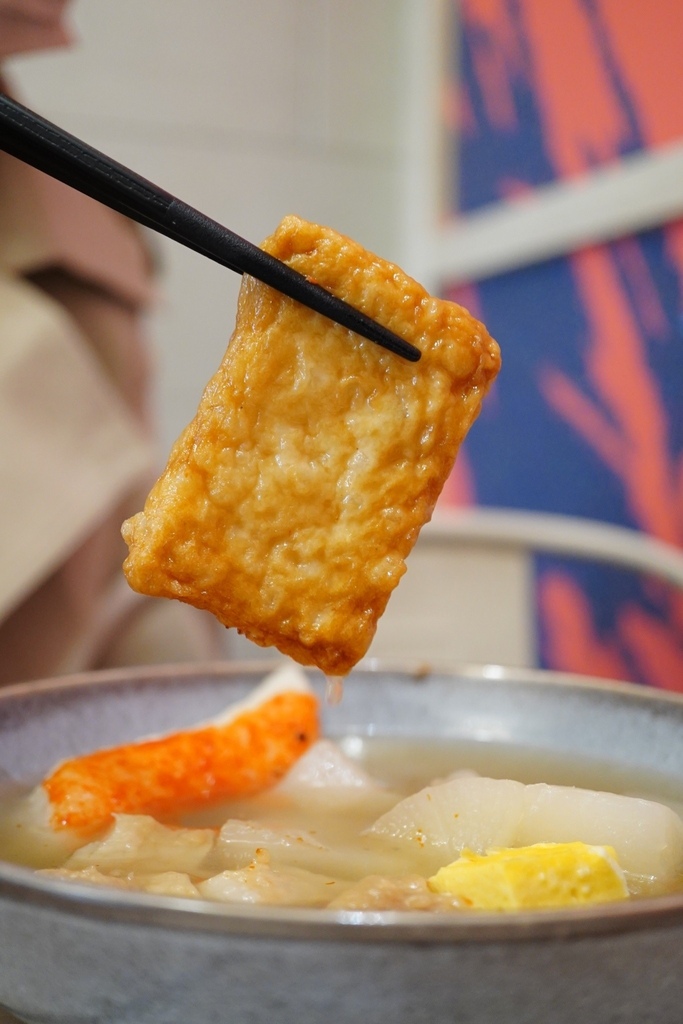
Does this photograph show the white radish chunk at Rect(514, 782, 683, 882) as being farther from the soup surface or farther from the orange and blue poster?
the orange and blue poster

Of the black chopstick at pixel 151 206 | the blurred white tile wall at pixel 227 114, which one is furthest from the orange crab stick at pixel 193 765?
the blurred white tile wall at pixel 227 114

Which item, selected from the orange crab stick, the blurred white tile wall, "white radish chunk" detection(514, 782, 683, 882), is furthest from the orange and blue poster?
"white radish chunk" detection(514, 782, 683, 882)

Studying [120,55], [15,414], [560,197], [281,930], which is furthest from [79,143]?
[120,55]

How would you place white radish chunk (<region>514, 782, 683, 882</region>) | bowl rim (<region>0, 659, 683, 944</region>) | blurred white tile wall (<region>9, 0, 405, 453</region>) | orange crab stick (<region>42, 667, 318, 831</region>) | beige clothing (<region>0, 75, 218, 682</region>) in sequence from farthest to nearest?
1. blurred white tile wall (<region>9, 0, 405, 453</region>)
2. beige clothing (<region>0, 75, 218, 682</region>)
3. orange crab stick (<region>42, 667, 318, 831</region>)
4. white radish chunk (<region>514, 782, 683, 882</region>)
5. bowl rim (<region>0, 659, 683, 944</region>)

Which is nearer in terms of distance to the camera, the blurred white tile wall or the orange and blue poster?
the orange and blue poster

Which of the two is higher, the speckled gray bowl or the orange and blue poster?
the orange and blue poster

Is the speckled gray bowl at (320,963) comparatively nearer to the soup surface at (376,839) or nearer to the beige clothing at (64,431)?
the soup surface at (376,839)
